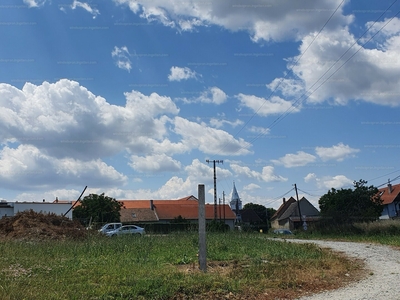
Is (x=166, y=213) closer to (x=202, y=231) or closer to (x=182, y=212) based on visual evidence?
(x=182, y=212)

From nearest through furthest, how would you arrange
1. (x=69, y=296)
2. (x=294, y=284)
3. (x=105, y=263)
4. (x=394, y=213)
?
(x=69, y=296), (x=294, y=284), (x=105, y=263), (x=394, y=213)

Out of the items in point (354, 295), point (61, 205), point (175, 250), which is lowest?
point (354, 295)

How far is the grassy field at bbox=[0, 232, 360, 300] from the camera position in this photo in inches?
314

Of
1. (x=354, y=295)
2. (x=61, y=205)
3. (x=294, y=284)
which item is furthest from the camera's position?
(x=61, y=205)

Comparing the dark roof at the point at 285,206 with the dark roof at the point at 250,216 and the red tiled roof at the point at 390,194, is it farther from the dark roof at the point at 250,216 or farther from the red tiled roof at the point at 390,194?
the red tiled roof at the point at 390,194

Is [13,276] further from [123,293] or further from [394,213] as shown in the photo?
[394,213]

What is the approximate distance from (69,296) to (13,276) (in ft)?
7.56

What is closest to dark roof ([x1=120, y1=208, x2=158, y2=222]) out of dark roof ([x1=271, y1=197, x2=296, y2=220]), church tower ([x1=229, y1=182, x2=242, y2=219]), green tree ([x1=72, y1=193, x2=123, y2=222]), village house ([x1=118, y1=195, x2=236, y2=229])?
village house ([x1=118, y1=195, x2=236, y2=229])

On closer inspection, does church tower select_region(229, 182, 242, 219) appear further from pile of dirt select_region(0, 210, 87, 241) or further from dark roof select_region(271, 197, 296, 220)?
pile of dirt select_region(0, 210, 87, 241)

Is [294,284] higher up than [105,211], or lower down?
lower down

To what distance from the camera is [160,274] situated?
9.38 metres

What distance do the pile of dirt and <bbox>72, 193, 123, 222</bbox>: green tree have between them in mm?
27509

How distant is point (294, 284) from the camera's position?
9.47 m

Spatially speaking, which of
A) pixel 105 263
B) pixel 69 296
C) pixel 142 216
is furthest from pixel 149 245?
pixel 142 216
